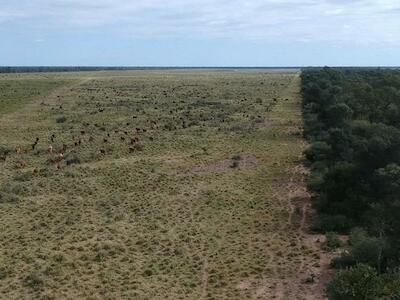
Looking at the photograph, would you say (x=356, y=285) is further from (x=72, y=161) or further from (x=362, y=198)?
(x=72, y=161)

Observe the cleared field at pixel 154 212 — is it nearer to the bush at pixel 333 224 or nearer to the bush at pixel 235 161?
the bush at pixel 235 161

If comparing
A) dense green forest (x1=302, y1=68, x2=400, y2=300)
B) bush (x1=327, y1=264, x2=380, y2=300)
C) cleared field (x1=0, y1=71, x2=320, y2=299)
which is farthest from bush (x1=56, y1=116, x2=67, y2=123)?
bush (x1=327, y1=264, x2=380, y2=300)

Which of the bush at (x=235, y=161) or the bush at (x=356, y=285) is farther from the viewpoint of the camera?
the bush at (x=235, y=161)

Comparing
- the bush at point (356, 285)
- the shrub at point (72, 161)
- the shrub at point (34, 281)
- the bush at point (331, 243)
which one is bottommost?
the shrub at point (34, 281)

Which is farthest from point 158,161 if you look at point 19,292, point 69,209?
point 19,292

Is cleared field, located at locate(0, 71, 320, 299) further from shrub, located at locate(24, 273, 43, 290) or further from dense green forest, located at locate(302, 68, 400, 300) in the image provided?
dense green forest, located at locate(302, 68, 400, 300)

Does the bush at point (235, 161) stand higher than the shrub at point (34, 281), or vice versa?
the bush at point (235, 161)

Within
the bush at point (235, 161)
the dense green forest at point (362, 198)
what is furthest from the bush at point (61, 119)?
the dense green forest at point (362, 198)

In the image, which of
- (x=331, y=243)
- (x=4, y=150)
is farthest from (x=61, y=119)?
(x=331, y=243)
